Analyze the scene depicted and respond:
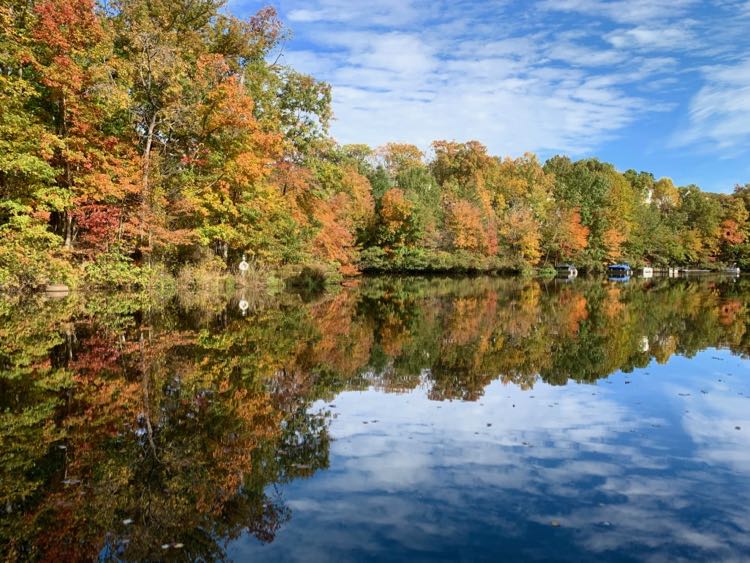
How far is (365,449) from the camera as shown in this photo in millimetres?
6242

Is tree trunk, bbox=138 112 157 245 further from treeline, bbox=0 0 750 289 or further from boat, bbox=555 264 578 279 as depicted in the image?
boat, bbox=555 264 578 279

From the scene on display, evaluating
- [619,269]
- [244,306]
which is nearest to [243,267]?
[244,306]

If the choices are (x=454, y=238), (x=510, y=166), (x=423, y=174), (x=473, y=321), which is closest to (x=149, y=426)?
(x=473, y=321)

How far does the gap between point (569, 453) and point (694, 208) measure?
8553 cm

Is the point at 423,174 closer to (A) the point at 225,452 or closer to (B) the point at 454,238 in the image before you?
(B) the point at 454,238

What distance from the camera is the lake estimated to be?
13.9 feet

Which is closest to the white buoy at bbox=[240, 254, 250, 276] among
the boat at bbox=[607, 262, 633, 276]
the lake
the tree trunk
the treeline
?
the treeline

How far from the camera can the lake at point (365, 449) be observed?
4227 mm

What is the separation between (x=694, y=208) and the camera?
7950cm

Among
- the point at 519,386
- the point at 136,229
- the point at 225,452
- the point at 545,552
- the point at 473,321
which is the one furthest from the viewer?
the point at 136,229

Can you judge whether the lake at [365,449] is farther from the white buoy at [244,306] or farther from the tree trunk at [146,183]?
the tree trunk at [146,183]

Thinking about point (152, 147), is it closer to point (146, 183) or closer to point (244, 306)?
point (146, 183)

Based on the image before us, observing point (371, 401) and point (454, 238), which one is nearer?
point (371, 401)

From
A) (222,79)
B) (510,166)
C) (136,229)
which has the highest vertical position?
(510,166)
